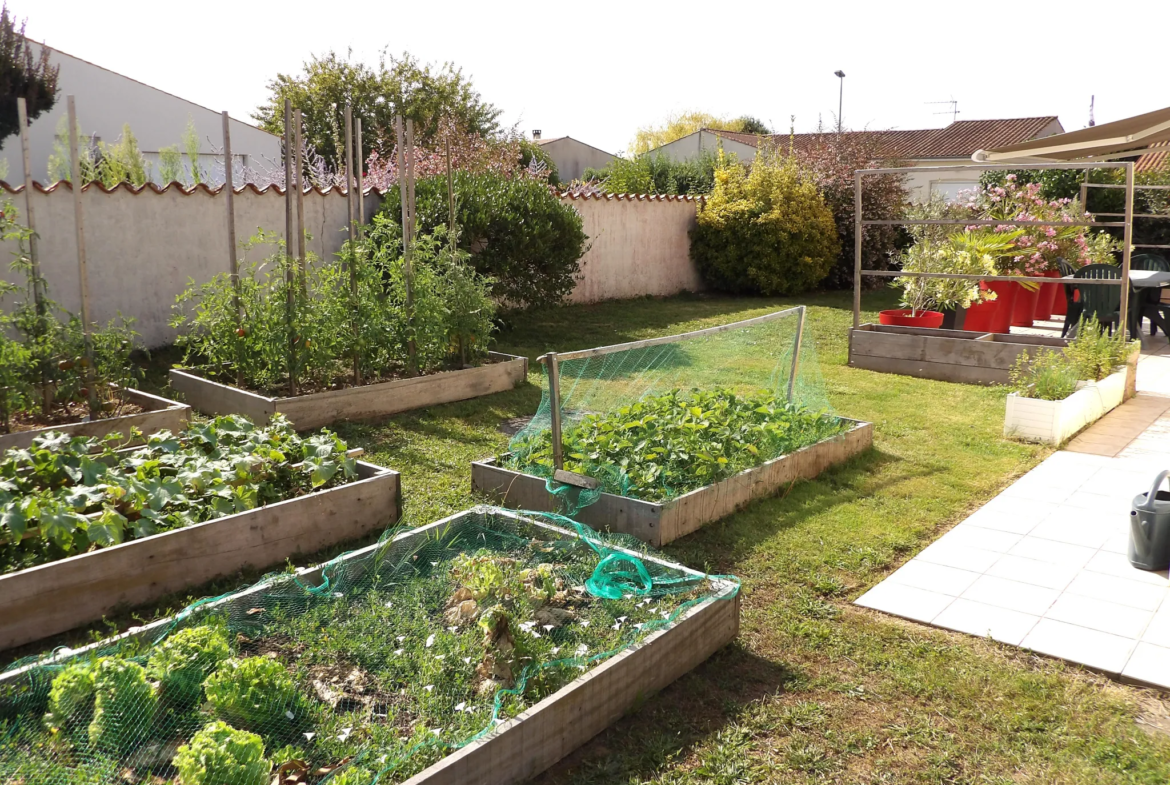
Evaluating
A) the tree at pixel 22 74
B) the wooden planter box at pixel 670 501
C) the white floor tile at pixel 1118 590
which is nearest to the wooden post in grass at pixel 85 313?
the wooden planter box at pixel 670 501

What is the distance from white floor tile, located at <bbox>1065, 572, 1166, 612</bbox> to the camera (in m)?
4.07

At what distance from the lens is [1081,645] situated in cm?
369

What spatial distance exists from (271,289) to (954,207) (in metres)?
11.3

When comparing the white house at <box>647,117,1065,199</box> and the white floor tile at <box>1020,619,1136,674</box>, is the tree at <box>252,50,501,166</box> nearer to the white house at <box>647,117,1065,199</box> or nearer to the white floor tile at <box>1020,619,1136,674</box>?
the white house at <box>647,117,1065,199</box>

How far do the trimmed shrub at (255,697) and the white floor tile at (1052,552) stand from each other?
3647 mm

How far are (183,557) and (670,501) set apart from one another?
91.1 inches

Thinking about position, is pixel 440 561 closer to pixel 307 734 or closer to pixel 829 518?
pixel 307 734

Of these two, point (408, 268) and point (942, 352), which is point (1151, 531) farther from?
point (408, 268)

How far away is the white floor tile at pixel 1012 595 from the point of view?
4.04 meters

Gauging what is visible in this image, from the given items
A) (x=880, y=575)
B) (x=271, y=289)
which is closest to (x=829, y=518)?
(x=880, y=575)

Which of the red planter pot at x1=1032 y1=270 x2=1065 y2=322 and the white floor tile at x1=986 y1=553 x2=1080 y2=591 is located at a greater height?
the red planter pot at x1=1032 y1=270 x2=1065 y2=322

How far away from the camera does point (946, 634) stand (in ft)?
12.5

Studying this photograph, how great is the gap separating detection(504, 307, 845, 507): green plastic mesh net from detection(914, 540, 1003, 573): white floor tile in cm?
109

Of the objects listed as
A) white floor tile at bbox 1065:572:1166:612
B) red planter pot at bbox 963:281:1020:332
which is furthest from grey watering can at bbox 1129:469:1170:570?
red planter pot at bbox 963:281:1020:332
